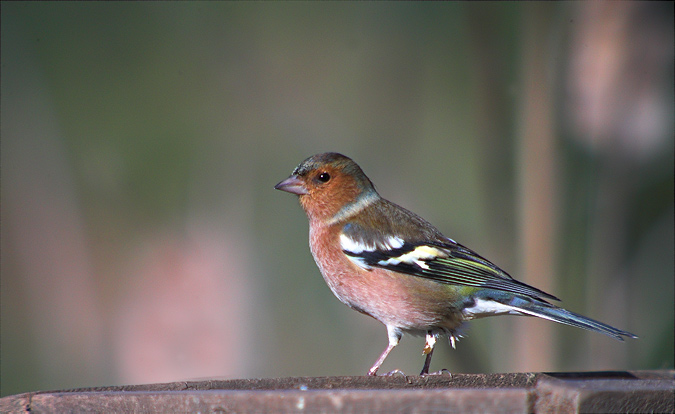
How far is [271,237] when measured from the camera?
6.41 meters

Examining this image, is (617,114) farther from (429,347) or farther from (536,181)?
(429,347)

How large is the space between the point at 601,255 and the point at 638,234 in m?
0.24

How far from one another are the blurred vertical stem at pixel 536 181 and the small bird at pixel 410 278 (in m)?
0.80

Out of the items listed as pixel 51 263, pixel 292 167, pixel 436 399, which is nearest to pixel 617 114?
pixel 436 399

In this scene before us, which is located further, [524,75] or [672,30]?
[524,75]

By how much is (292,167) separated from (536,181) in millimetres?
3139

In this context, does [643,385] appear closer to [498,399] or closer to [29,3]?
[498,399]

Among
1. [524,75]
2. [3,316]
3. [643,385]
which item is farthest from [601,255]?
[3,316]

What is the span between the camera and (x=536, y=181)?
3803 mm

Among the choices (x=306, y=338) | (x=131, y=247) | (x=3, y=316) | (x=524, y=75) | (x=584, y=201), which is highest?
(x=524, y=75)

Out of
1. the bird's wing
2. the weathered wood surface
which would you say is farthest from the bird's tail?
the weathered wood surface

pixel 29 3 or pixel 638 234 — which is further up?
pixel 29 3

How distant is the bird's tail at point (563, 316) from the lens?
2.34 metres

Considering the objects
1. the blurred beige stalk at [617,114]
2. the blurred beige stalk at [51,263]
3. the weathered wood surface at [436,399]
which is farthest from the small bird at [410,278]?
the blurred beige stalk at [51,263]
